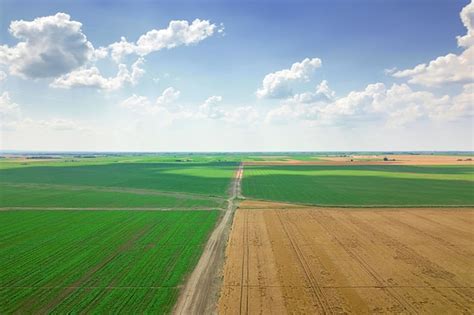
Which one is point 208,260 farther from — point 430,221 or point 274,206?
point 430,221

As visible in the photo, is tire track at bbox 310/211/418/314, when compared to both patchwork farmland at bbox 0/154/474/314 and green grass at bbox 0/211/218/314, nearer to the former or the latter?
patchwork farmland at bbox 0/154/474/314

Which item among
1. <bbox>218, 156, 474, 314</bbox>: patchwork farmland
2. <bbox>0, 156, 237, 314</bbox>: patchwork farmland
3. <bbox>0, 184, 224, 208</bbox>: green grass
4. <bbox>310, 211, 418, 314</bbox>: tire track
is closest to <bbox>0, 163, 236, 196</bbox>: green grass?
<bbox>0, 184, 224, 208</bbox>: green grass

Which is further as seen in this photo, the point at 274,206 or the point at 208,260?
the point at 274,206

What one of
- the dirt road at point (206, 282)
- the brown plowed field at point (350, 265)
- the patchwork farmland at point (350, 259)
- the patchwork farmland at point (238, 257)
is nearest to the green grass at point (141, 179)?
the patchwork farmland at point (238, 257)

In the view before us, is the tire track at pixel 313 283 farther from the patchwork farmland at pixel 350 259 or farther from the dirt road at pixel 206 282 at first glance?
the dirt road at pixel 206 282

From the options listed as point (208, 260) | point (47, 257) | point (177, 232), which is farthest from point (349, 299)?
point (47, 257)

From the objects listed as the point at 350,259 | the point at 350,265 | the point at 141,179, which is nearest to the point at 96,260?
the point at 350,265
